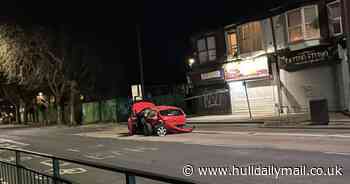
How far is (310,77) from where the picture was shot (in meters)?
29.7

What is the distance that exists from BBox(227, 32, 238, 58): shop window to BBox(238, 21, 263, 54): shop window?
774 millimetres

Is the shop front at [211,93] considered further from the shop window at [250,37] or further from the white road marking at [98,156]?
the white road marking at [98,156]

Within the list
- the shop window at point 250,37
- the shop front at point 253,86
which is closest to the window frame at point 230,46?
the shop window at point 250,37

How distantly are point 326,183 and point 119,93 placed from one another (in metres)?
45.6

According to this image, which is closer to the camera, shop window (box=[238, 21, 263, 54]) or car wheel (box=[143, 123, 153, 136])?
car wheel (box=[143, 123, 153, 136])

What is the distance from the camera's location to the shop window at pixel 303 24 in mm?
28969

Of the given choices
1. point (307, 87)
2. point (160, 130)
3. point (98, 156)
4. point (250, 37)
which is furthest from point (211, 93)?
point (98, 156)

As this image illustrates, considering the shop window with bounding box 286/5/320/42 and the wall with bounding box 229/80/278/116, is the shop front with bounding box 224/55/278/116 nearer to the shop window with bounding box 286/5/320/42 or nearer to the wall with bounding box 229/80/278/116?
the wall with bounding box 229/80/278/116

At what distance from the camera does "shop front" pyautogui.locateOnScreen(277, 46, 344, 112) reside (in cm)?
2816

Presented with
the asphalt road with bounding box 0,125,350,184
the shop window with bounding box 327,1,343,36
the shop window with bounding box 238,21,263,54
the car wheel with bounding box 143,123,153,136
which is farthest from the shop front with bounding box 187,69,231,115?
the asphalt road with bounding box 0,125,350,184

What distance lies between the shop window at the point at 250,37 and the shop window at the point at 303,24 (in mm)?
2961

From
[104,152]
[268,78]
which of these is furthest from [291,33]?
[104,152]

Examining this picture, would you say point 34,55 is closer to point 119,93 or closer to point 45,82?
point 45,82

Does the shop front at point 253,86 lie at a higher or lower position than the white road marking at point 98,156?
higher
